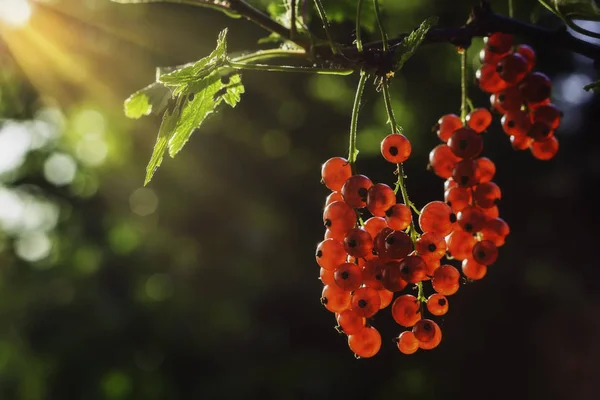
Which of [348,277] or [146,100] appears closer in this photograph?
[348,277]

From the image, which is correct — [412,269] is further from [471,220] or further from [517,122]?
[517,122]

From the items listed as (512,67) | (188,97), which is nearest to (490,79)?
(512,67)

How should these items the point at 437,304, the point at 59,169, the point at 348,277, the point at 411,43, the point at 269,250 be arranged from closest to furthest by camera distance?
the point at 411,43 → the point at 348,277 → the point at 437,304 → the point at 269,250 → the point at 59,169

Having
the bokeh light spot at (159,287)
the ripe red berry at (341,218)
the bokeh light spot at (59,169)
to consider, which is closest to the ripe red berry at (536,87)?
the ripe red berry at (341,218)

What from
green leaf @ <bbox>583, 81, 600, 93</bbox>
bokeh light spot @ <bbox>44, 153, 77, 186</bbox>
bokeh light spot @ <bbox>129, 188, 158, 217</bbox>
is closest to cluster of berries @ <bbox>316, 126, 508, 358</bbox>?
green leaf @ <bbox>583, 81, 600, 93</bbox>

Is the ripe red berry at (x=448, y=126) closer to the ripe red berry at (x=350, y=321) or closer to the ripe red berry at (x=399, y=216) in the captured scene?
the ripe red berry at (x=399, y=216)

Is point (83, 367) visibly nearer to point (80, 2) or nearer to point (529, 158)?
point (80, 2)
